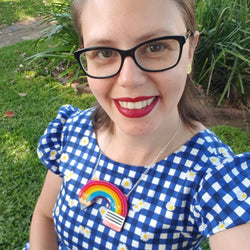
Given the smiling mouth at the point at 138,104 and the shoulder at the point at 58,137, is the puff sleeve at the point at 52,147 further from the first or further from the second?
the smiling mouth at the point at 138,104

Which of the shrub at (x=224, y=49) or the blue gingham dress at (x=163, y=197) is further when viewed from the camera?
the shrub at (x=224, y=49)

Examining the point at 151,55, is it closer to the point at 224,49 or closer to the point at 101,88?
the point at 101,88

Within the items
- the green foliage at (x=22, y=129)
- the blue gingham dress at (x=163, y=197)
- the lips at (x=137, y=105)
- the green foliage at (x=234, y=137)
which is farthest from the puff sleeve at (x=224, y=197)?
the green foliage at (x=234, y=137)

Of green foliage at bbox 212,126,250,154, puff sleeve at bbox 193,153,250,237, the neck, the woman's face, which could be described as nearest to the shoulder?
the neck

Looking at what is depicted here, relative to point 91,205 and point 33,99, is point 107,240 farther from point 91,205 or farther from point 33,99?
point 33,99

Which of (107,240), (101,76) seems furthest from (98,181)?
(101,76)

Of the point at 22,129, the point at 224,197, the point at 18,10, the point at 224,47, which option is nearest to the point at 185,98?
the point at 224,197

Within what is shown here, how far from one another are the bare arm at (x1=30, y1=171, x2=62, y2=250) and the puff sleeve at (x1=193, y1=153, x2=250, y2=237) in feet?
2.60

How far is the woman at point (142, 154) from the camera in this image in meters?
1.09

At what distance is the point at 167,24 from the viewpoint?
1.09 meters

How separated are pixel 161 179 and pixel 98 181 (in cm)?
29

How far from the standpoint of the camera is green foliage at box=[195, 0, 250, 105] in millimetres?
3348

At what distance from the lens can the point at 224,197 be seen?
44.5 inches

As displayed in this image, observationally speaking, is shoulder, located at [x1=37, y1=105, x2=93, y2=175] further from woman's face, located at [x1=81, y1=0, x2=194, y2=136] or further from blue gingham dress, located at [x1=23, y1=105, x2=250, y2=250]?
woman's face, located at [x1=81, y1=0, x2=194, y2=136]
